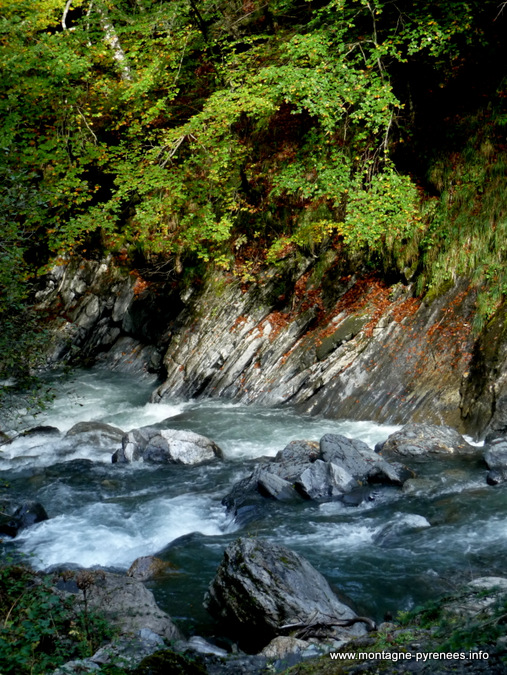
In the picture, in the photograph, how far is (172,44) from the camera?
60.0 feet

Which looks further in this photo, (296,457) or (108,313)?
(108,313)

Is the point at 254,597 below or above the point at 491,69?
below

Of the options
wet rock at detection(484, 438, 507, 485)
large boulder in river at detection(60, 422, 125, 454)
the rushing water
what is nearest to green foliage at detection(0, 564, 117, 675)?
the rushing water

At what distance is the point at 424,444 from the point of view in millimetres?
10617

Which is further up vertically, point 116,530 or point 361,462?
point 361,462

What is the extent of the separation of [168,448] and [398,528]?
5.55 meters

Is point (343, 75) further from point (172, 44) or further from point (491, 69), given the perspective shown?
point (172, 44)

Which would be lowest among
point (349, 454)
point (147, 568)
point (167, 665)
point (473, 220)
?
point (147, 568)

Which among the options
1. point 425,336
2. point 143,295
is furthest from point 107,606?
point 143,295

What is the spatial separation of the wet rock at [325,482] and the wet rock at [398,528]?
4.06ft

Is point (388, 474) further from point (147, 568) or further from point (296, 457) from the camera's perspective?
point (147, 568)

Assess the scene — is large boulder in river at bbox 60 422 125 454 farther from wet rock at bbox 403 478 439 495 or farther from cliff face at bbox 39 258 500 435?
wet rock at bbox 403 478 439 495

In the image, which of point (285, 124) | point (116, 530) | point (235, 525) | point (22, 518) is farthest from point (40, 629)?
point (285, 124)

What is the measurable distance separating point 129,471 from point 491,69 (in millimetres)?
12870
